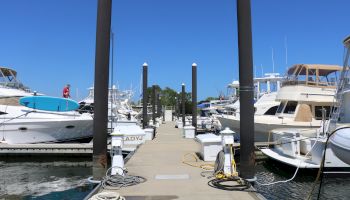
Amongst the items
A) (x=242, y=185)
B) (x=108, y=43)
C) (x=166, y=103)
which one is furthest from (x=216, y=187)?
(x=166, y=103)

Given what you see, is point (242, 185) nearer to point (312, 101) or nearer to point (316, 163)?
point (316, 163)

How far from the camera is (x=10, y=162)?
55.2 ft

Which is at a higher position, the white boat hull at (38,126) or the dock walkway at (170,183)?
the white boat hull at (38,126)

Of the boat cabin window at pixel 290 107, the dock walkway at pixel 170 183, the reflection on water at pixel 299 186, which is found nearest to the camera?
the dock walkway at pixel 170 183

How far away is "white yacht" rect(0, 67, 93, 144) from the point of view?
66.8ft

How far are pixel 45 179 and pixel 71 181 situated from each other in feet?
3.33

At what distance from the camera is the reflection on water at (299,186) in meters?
10.4

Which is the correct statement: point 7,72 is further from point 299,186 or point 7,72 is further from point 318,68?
point 299,186

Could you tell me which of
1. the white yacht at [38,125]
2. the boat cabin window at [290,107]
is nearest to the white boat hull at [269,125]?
the boat cabin window at [290,107]

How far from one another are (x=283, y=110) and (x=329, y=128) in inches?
374

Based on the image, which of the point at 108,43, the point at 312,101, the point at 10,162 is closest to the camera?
the point at 108,43

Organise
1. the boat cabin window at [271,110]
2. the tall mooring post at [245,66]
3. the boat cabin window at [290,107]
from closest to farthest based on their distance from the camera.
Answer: the tall mooring post at [245,66] → the boat cabin window at [290,107] → the boat cabin window at [271,110]

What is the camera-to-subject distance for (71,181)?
526 inches

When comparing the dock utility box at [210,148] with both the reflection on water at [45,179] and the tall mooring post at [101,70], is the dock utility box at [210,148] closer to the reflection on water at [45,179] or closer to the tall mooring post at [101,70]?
the reflection on water at [45,179]
